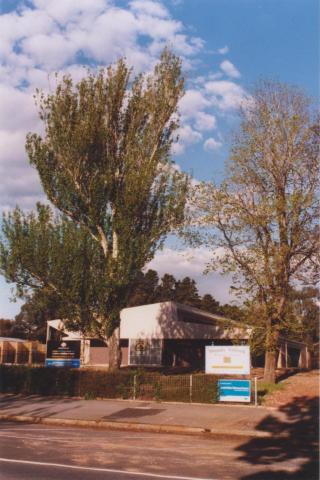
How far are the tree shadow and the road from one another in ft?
0.08

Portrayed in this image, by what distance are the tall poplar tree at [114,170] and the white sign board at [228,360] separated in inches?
250

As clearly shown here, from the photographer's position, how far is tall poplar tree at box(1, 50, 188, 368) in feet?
86.4

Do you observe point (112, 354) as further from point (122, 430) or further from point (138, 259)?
point (122, 430)

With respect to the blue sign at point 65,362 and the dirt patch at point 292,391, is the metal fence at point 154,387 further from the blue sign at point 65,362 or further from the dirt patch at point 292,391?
the blue sign at point 65,362

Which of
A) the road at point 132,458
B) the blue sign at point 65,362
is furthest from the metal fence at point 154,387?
the road at point 132,458

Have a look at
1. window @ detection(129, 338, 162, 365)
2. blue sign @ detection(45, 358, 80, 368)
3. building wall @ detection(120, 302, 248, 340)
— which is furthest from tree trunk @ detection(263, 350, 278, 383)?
window @ detection(129, 338, 162, 365)

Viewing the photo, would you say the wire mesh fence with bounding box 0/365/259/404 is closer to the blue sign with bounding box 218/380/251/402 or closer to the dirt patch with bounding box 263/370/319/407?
the blue sign with bounding box 218/380/251/402

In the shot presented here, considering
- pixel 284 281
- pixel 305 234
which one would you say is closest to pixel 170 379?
pixel 284 281

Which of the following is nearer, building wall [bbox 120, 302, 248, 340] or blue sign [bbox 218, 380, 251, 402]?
blue sign [bbox 218, 380, 251, 402]

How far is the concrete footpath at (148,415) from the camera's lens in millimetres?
16141

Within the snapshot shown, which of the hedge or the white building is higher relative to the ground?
the white building

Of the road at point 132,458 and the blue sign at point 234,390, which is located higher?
the blue sign at point 234,390

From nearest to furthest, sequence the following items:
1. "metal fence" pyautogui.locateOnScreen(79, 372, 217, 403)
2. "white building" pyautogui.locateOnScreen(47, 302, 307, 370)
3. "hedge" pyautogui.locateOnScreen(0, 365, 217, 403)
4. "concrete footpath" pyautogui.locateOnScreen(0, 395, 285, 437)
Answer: "concrete footpath" pyautogui.locateOnScreen(0, 395, 285, 437), "metal fence" pyautogui.locateOnScreen(79, 372, 217, 403), "hedge" pyautogui.locateOnScreen(0, 365, 217, 403), "white building" pyautogui.locateOnScreen(47, 302, 307, 370)

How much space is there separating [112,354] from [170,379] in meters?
5.55
